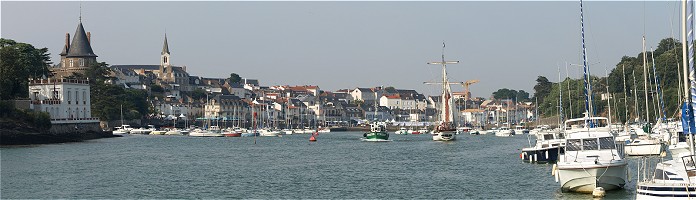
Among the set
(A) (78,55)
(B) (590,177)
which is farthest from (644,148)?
(A) (78,55)

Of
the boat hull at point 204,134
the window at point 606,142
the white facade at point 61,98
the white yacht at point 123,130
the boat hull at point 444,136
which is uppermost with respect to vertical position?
the white facade at point 61,98

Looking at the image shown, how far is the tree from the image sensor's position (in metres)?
110

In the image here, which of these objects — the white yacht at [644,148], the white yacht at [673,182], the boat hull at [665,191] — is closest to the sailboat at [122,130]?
the white yacht at [644,148]

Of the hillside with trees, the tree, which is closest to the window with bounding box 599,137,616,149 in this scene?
the hillside with trees

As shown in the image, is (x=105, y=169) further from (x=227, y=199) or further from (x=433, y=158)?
(x=433, y=158)

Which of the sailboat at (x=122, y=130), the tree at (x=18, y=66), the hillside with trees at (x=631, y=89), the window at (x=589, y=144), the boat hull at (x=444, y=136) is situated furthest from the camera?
the sailboat at (x=122, y=130)

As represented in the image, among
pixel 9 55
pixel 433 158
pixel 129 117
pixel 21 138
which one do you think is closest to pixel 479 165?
pixel 433 158

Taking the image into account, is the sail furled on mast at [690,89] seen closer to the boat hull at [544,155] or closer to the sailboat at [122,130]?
the boat hull at [544,155]

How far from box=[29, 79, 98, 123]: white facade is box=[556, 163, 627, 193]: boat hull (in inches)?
3430

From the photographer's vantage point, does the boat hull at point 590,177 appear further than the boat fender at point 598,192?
Yes

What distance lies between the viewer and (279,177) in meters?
54.5

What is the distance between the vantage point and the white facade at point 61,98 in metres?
116

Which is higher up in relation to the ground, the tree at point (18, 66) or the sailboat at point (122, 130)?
the tree at point (18, 66)

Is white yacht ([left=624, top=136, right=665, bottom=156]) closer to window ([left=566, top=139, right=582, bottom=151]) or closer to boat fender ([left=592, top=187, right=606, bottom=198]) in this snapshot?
window ([left=566, top=139, right=582, bottom=151])
